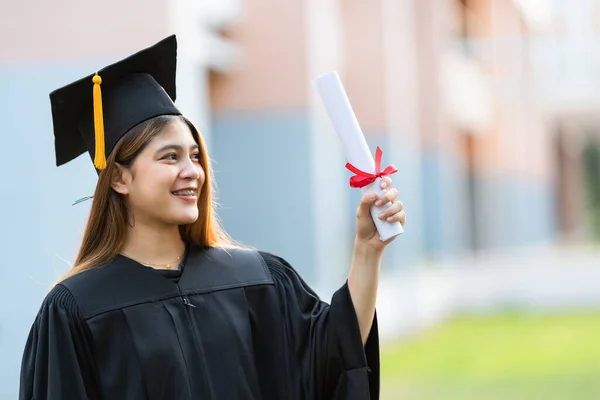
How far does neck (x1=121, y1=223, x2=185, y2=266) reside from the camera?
3.15 meters

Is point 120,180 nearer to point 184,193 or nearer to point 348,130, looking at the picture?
point 184,193

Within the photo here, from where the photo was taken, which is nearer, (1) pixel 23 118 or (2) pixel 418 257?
(1) pixel 23 118

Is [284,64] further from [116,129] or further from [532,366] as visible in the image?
[116,129]

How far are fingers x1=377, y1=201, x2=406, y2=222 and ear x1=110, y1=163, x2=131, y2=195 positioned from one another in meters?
0.72

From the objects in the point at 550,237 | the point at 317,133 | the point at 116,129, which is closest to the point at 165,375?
the point at 116,129

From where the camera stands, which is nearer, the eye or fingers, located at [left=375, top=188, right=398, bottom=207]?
fingers, located at [left=375, top=188, right=398, bottom=207]

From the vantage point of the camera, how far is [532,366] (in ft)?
36.1

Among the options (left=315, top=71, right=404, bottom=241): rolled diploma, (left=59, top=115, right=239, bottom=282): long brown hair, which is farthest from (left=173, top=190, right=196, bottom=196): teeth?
(left=315, top=71, right=404, bottom=241): rolled diploma

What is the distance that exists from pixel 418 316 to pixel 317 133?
5.03 meters

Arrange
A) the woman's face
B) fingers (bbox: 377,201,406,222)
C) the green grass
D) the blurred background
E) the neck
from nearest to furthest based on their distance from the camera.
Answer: fingers (bbox: 377,201,406,222) < the woman's face < the neck < the blurred background < the green grass

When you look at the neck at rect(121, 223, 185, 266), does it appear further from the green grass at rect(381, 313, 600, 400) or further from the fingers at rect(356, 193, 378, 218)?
the green grass at rect(381, 313, 600, 400)

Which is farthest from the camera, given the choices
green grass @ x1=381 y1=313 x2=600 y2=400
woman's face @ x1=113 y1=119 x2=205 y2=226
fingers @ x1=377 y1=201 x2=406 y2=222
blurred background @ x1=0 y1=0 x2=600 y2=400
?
green grass @ x1=381 y1=313 x2=600 y2=400

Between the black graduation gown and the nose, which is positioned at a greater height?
the nose

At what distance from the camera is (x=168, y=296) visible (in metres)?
3.08
